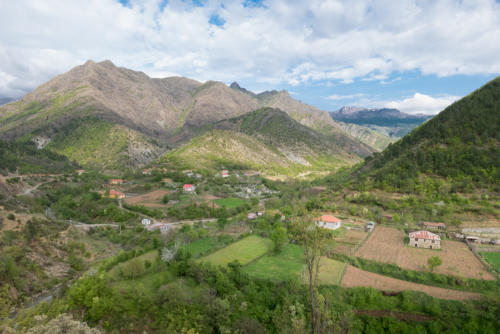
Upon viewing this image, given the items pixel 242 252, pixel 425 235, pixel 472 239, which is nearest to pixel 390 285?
pixel 425 235

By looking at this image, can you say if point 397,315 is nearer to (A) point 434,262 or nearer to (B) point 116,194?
(A) point 434,262

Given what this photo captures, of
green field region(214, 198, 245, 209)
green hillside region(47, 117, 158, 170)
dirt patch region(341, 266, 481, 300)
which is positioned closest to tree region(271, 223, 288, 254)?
dirt patch region(341, 266, 481, 300)

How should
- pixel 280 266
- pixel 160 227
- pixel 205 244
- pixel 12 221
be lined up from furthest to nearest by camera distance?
pixel 160 227 < pixel 205 244 < pixel 12 221 < pixel 280 266

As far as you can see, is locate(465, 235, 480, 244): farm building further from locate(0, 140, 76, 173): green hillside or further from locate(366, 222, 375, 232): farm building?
locate(0, 140, 76, 173): green hillside

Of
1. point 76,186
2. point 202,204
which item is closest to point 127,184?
point 76,186

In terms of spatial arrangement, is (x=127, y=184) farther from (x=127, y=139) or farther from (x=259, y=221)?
(x=127, y=139)

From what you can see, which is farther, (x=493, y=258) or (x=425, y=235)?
(x=425, y=235)
